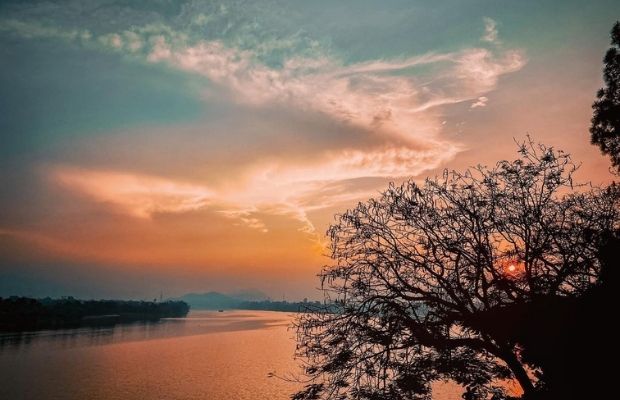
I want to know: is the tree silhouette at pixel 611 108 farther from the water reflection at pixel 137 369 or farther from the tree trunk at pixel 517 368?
the water reflection at pixel 137 369

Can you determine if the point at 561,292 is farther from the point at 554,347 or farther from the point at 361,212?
the point at 361,212

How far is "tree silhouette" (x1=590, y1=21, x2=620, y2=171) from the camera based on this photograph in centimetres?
1433

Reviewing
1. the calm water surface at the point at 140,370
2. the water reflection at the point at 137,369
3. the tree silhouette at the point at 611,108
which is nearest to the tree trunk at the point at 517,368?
the tree silhouette at the point at 611,108

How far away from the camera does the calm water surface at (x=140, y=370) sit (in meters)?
47.8

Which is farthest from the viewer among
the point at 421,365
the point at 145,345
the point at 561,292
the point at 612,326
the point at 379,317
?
the point at 145,345

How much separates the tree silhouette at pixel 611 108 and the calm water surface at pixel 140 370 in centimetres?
2966

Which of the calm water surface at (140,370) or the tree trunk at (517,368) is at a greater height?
the tree trunk at (517,368)

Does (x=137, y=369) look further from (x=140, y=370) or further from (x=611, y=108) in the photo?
(x=611, y=108)

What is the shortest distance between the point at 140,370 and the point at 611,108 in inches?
2793

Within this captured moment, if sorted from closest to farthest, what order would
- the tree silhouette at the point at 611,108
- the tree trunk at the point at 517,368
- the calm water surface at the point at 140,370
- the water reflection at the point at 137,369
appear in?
the tree trunk at the point at 517,368
the tree silhouette at the point at 611,108
the calm water surface at the point at 140,370
the water reflection at the point at 137,369

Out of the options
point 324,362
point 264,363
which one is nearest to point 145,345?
point 264,363

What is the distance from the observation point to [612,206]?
432 inches

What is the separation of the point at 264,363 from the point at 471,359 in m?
70.5

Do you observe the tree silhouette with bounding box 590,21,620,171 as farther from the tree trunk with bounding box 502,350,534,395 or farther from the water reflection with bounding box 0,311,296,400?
the water reflection with bounding box 0,311,296,400
